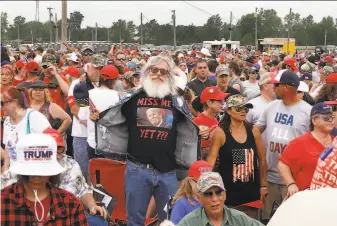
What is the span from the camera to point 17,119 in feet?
17.2

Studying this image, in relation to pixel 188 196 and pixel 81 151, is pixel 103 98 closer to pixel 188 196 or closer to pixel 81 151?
pixel 81 151

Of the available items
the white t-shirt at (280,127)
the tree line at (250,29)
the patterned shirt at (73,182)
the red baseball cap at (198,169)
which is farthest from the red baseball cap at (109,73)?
the tree line at (250,29)

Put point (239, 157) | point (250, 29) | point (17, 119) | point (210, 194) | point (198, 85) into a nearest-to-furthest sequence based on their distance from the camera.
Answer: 1. point (210, 194)
2. point (17, 119)
3. point (239, 157)
4. point (198, 85)
5. point (250, 29)

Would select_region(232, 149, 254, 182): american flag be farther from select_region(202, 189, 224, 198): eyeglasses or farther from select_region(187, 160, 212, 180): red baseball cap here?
select_region(202, 189, 224, 198): eyeglasses

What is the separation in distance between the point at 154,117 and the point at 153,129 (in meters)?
0.10

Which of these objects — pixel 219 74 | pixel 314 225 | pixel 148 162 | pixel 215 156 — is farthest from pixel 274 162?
pixel 314 225

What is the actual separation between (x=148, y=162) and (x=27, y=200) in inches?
72.2

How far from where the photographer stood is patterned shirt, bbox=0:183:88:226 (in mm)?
3270

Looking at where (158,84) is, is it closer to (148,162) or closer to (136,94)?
(136,94)

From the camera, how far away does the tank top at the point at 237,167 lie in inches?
213

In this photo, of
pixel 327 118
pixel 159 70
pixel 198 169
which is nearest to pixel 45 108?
pixel 159 70

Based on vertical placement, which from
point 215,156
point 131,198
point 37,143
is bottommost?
point 131,198

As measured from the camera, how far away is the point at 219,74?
821cm

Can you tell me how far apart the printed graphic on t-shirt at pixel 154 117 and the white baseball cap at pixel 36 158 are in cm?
162
